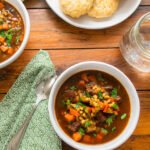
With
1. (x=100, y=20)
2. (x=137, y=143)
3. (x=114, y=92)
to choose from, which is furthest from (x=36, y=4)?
(x=137, y=143)

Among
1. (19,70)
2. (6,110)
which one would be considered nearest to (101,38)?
(19,70)

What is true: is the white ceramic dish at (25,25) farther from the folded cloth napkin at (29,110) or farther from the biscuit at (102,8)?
the biscuit at (102,8)

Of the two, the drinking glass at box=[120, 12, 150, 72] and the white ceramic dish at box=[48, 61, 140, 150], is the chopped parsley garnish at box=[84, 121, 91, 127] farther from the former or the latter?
the drinking glass at box=[120, 12, 150, 72]

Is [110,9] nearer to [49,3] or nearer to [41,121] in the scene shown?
[49,3]

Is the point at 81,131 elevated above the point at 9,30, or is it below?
below

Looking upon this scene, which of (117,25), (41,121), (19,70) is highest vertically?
(117,25)

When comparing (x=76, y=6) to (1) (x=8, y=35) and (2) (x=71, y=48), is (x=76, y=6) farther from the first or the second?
(1) (x=8, y=35)
